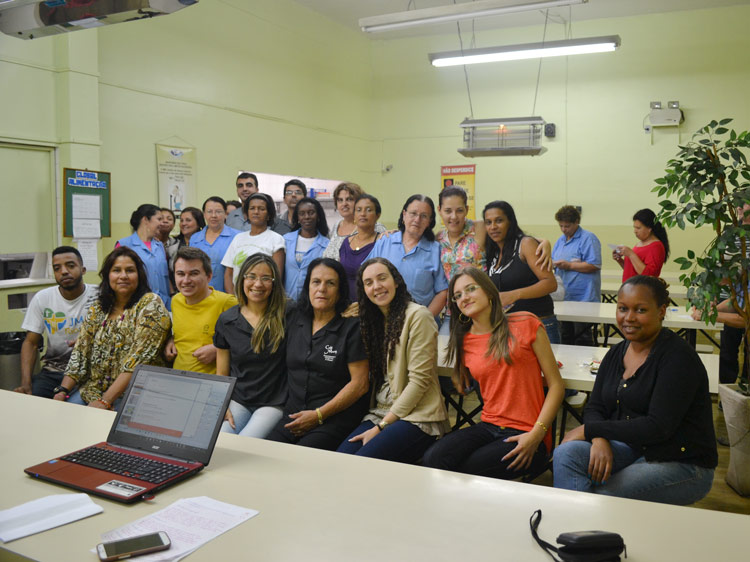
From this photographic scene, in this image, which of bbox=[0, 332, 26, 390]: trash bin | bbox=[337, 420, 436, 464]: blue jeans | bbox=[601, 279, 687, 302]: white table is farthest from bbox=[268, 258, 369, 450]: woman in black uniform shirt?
bbox=[601, 279, 687, 302]: white table

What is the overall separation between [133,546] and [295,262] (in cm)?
303

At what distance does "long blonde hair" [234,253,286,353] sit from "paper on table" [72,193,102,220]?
3.31 meters

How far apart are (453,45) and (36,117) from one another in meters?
6.24

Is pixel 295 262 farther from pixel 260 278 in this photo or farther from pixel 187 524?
pixel 187 524

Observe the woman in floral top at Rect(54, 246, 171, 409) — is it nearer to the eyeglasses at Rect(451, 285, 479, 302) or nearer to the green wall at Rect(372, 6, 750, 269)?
the eyeglasses at Rect(451, 285, 479, 302)

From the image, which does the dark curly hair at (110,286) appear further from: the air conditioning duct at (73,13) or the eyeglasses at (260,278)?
the air conditioning duct at (73,13)

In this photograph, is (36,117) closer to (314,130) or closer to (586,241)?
(314,130)

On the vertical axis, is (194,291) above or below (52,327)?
above

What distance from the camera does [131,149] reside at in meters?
6.13

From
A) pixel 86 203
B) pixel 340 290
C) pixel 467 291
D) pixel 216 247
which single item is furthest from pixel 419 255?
pixel 86 203

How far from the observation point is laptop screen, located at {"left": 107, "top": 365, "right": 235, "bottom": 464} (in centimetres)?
187

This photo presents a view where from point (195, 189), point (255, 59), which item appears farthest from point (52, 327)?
point (255, 59)

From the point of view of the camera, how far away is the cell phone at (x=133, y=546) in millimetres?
1338

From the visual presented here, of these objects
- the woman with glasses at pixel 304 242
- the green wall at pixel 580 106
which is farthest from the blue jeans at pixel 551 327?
the green wall at pixel 580 106
